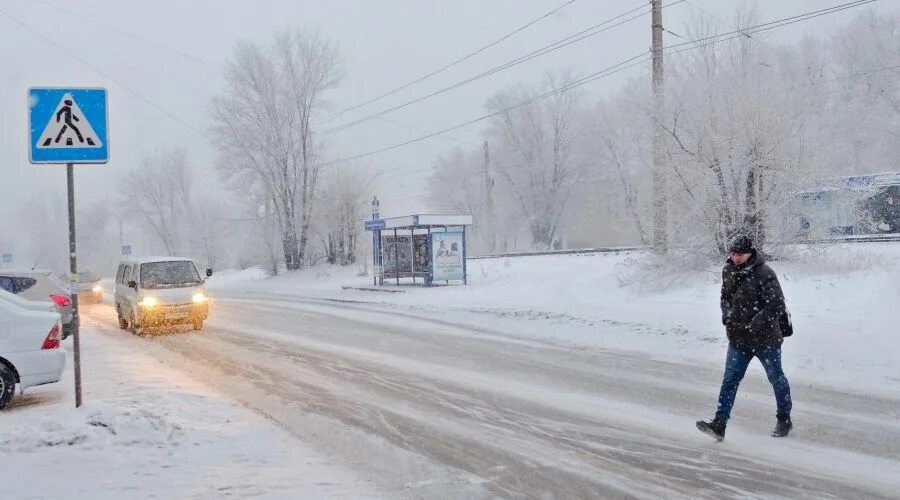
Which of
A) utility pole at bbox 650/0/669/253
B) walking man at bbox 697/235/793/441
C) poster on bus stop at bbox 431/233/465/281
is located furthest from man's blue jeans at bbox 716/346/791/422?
poster on bus stop at bbox 431/233/465/281

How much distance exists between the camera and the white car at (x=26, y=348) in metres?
7.80

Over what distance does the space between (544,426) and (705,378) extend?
3.32m

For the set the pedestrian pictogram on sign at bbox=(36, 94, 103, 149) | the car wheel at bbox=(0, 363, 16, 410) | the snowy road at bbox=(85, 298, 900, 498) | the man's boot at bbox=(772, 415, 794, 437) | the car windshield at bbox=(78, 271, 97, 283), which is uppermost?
the pedestrian pictogram on sign at bbox=(36, 94, 103, 149)

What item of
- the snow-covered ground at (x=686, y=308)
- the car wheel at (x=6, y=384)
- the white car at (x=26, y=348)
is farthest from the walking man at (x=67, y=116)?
the snow-covered ground at (x=686, y=308)

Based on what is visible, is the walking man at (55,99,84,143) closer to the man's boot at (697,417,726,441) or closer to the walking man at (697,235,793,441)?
the walking man at (697,235,793,441)

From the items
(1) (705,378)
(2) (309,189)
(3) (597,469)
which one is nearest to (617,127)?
(2) (309,189)

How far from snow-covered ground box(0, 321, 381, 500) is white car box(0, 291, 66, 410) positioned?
32cm

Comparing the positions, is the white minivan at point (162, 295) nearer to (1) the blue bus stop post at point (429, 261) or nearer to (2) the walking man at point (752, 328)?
(1) the blue bus stop post at point (429, 261)

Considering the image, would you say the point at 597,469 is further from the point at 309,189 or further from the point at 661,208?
the point at 309,189

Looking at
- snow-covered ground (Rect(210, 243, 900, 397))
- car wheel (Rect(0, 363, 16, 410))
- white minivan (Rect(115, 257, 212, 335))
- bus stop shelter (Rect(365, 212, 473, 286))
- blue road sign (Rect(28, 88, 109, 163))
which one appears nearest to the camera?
blue road sign (Rect(28, 88, 109, 163))

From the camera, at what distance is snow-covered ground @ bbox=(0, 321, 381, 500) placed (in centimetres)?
498

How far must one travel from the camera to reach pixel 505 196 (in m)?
59.5

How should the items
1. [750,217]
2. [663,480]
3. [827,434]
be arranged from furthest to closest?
[750,217], [827,434], [663,480]

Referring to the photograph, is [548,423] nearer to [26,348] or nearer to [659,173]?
[26,348]
